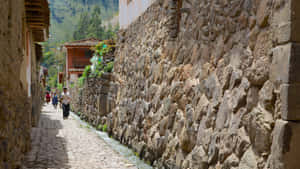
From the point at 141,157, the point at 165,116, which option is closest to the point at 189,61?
the point at 165,116

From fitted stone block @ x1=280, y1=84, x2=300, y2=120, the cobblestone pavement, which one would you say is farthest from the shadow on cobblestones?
fitted stone block @ x1=280, y1=84, x2=300, y2=120

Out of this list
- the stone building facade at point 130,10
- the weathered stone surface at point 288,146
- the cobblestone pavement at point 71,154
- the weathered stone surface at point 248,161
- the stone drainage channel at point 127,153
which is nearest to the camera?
the weathered stone surface at point 288,146

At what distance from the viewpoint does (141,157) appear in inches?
277

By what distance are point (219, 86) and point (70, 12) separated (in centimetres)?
12338

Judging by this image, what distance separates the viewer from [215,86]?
4031 millimetres

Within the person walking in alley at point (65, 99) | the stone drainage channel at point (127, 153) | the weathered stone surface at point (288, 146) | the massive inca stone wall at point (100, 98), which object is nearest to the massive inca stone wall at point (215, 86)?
the weathered stone surface at point (288, 146)

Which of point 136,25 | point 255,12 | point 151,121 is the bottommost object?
point 151,121

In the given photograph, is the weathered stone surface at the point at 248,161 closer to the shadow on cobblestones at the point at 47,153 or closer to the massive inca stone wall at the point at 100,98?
the shadow on cobblestones at the point at 47,153

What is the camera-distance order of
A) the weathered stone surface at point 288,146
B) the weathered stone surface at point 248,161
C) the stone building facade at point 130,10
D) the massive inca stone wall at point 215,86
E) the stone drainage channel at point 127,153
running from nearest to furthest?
the weathered stone surface at point 288,146
the massive inca stone wall at point 215,86
the weathered stone surface at point 248,161
the stone drainage channel at point 127,153
the stone building facade at point 130,10

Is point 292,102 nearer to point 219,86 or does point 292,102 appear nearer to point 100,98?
point 219,86

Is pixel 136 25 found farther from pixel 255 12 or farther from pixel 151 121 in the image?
pixel 255 12

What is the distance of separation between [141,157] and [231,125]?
3.81 metres

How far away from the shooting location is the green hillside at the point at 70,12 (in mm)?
112188

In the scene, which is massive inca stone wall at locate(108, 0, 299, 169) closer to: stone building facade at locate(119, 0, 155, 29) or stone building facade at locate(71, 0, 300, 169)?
stone building facade at locate(71, 0, 300, 169)
